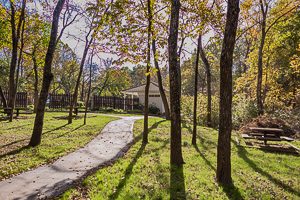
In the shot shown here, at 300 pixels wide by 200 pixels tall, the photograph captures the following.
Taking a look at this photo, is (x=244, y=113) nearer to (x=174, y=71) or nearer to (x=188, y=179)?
(x=174, y=71)

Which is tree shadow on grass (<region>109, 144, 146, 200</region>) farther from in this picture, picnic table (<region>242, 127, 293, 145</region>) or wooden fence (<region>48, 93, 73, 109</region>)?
wooden fence (<region>48, 93, 73, 109</region>)

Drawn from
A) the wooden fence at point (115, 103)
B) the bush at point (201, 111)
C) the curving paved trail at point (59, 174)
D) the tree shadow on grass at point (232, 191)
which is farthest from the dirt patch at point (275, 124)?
the wooden fence at point (115, 103)

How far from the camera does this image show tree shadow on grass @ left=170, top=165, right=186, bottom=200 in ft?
13.8

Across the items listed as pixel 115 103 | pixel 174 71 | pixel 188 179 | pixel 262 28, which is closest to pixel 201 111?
pixel 262 28

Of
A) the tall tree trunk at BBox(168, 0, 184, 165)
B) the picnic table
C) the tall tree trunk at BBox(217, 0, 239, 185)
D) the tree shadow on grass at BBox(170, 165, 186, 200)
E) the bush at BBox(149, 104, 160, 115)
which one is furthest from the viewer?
the bush at BBox(149, 104, 160, 115)

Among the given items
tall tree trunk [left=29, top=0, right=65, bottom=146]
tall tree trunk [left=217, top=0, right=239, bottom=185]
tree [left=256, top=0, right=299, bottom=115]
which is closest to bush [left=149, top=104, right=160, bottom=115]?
tree [left=256, top=0, right=299, bottom=115]

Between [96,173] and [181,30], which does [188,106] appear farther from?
[96,173]

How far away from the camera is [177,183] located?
478cm

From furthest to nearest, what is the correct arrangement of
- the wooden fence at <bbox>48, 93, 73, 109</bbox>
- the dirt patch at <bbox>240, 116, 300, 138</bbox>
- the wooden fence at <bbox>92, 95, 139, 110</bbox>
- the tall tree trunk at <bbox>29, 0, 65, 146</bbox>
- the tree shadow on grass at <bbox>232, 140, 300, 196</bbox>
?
the wooden fence at <bbox>92, 95, 139, 110</bbox>, the wooden fence at <bbox>48, 93, 73, 109</bbox>, the dirt patch at <bbox>240, 116, 300, 138</bbox>, the tall tree trunk at <bbox>29, 0, 65, 146</bbox>, the tree shadow on grass at <bbox>232, 140, 300, 196</bbox>

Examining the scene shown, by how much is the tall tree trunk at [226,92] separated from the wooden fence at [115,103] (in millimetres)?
22935

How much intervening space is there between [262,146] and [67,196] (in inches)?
316

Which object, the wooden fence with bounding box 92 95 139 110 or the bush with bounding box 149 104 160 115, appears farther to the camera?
the wooden fence with bounding box 92 95 139 110

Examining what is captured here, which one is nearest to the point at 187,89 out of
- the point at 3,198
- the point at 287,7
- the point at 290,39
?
the point at 290,39

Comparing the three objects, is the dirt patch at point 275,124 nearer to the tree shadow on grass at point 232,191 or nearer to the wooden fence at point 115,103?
the tree shadow on grass at point 232,191
